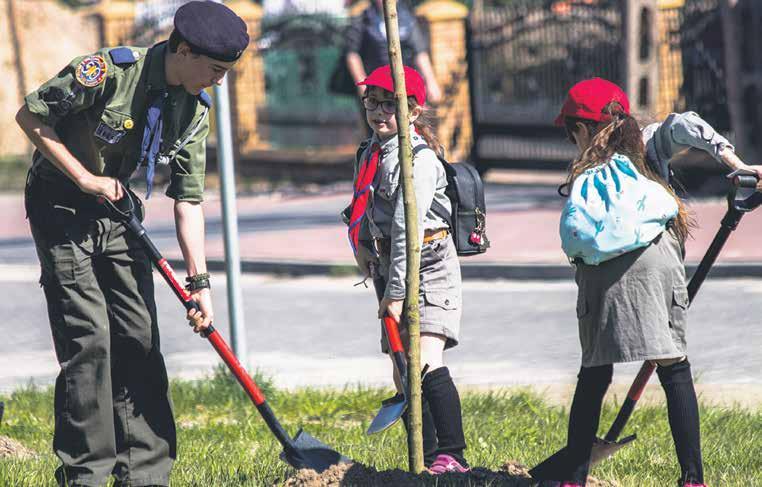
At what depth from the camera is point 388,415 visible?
437 centimetres

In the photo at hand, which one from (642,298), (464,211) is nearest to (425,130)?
(464,211)

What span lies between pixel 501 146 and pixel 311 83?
135 inches

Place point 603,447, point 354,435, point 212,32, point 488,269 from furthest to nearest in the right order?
point 488,269
point 354,435
point 603,447
point 212,32

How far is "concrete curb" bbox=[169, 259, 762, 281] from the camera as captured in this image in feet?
31.3

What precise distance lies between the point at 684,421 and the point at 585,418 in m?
0.31

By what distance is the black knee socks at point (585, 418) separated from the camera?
4.29m

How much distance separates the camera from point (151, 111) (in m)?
4.19

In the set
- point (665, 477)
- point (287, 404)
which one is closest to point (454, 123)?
point (287, 404)

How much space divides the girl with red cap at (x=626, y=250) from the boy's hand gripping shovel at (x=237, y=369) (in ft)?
2.66

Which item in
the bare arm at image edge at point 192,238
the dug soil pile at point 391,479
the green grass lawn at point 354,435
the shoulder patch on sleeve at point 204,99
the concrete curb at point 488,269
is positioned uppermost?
the shoulder patch on sleeve at point 204,99

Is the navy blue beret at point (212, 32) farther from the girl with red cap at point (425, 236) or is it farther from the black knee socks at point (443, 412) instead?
the black knee socks at point (443, 412)

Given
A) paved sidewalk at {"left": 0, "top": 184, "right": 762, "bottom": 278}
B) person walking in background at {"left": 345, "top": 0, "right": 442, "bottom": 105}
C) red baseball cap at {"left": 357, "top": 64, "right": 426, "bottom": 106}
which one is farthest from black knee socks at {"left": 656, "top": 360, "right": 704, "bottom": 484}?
person walking in background at {"left": 345, "top": 0, "right": 442, "bottom": 105}

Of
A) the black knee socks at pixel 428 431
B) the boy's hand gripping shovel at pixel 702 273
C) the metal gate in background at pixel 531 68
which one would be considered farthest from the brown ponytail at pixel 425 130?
the metal gate in background at pixel 531 68

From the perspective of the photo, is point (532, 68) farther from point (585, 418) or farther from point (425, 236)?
point (585, 418)
